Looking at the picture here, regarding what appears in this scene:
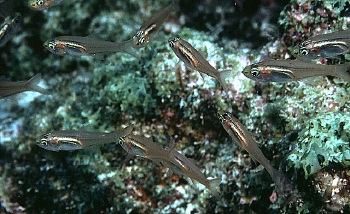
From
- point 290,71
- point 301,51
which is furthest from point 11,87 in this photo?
point 301,51

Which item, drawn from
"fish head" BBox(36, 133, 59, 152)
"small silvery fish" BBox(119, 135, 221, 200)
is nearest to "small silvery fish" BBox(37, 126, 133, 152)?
"fish head" BBox(36, 133, 59, 152)

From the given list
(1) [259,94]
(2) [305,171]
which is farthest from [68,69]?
(2) [305,171]

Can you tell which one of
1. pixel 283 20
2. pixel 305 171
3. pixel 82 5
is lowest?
pixel 305 171

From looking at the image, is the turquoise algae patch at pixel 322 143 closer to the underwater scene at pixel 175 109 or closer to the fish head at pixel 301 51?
the underwater scene at pixel 175 109

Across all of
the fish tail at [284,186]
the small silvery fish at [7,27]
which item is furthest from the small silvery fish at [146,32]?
the fish tail at [284,186]

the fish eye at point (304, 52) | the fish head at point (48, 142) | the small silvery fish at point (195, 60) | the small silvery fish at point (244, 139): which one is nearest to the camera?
the fish eye at point (304, 52)

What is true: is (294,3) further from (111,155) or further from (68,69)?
(68,69)

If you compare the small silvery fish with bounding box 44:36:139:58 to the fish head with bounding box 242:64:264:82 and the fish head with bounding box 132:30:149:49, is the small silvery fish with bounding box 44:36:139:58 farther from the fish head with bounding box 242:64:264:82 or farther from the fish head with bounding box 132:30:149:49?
the fish head with bounding box 242:64:264:82

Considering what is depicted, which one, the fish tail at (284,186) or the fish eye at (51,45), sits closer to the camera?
the fish tail at (284,186)

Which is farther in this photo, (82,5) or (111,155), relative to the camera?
(82,5)
